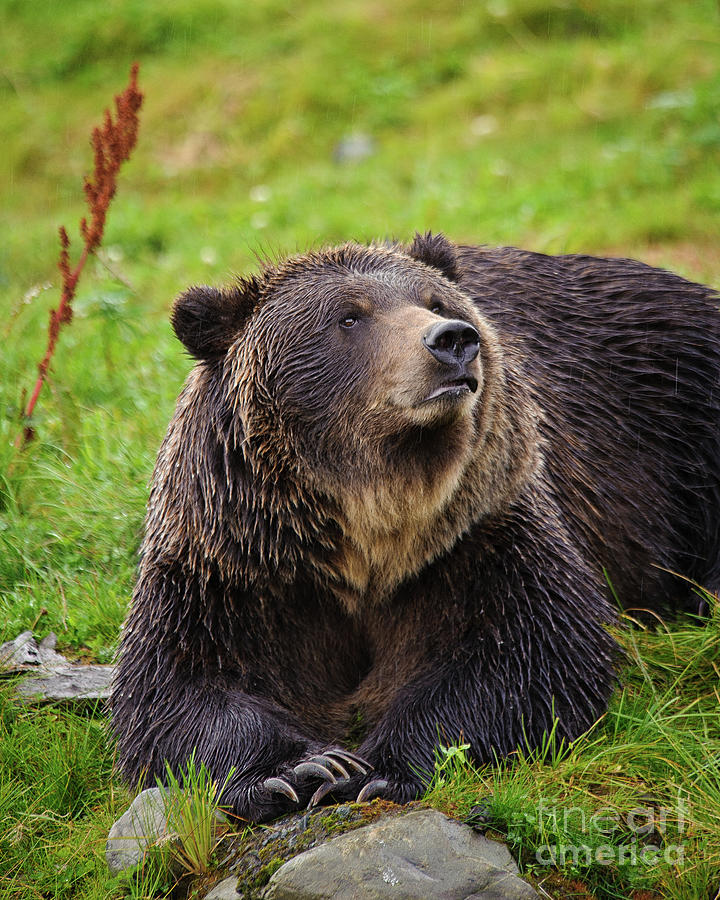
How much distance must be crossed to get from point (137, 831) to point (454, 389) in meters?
1.75

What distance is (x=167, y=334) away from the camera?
321 inches

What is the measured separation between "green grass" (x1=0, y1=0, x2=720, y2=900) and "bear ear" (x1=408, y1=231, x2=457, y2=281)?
174 centimetres

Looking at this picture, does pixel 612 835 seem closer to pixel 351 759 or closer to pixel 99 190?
pixel 351 759

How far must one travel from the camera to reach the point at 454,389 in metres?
3.71

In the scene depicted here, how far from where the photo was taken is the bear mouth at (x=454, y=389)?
372cm

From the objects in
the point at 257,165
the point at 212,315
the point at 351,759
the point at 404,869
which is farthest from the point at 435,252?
the point at 257,165

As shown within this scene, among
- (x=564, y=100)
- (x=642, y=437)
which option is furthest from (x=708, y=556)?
(x=564, y=100)

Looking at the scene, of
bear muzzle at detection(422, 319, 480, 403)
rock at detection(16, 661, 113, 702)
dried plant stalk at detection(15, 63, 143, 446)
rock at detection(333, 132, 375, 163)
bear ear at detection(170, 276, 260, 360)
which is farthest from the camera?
rock at detection(333, 132, 375, 163)

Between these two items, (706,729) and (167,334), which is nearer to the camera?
(706,729)

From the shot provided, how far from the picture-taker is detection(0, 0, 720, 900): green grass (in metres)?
3.90

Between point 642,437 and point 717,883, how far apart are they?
2.65m

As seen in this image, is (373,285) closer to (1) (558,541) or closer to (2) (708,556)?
(1) (558,541)

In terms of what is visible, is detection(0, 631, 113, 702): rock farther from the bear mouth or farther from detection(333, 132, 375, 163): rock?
detection(333, 132, 375, 163): rock

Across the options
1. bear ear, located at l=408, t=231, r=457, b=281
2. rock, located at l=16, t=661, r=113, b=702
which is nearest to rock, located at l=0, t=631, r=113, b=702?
rock, located at l=16, t=661, r=113, b=702
